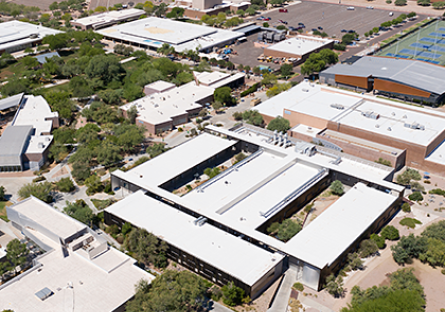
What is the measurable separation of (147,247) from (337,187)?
26156mm

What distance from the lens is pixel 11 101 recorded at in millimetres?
79000

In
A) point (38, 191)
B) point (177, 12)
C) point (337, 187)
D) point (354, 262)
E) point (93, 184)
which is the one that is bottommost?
point (354, 262)

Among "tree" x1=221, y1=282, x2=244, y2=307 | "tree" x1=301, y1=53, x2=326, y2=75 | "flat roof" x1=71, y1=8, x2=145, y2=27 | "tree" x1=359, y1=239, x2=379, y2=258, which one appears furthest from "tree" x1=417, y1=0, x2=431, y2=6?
"tree" x1=221, y1=282, x2=244, y2=307

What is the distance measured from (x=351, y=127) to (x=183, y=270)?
37540 millimetres

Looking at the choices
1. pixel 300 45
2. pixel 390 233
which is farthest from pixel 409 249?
pixel 300 45

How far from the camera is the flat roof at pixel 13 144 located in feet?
204

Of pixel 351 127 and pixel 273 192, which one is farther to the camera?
pixel 351 127

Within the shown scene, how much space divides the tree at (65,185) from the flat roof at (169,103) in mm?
18930

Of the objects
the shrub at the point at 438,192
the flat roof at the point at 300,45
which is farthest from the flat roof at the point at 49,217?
the flat roof at the point at 300,45

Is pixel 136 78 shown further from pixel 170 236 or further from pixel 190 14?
pixel 190 14

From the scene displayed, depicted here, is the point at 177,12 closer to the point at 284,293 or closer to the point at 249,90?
the point at 249,90

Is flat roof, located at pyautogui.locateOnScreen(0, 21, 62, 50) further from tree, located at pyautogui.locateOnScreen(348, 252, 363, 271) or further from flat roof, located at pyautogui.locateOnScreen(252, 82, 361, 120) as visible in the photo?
tree, located at pyautogui.locateOnScreen(348, 252, 363, 271)

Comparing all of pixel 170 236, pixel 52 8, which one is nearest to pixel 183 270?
pixel 170 236

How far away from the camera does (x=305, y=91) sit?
82188 mm
